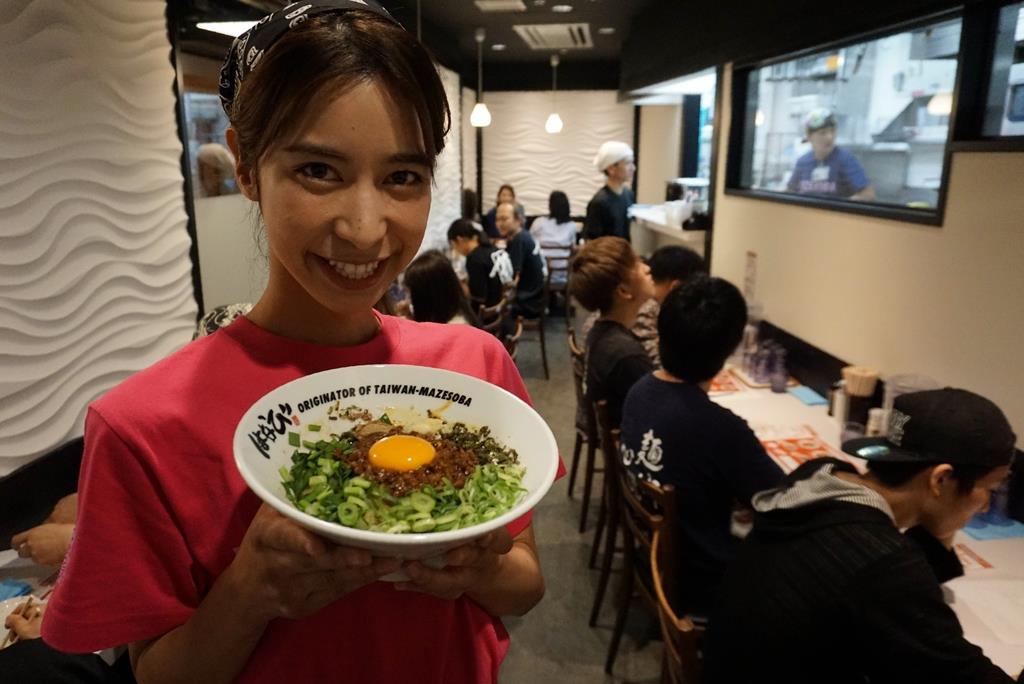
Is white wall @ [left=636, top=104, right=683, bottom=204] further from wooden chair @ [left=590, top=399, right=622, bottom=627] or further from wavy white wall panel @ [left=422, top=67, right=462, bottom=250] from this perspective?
wooden chair @ [left=590, top=399, right=622, bottom=627]

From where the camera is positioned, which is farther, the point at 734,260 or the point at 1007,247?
the point at 734,260

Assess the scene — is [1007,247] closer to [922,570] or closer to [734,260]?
[922,570]

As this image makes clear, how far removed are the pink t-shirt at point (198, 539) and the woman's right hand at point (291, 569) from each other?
0.08 meters

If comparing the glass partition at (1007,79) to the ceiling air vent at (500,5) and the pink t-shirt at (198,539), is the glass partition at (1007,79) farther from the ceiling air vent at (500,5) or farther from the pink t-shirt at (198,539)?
the ceiling air vent at (500,5)

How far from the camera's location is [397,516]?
2.24 ft

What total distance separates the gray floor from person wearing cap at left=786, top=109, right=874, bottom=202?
6.92 ft

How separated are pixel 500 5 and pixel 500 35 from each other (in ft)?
5.93

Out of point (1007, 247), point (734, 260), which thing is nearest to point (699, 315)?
point (1007, 247)

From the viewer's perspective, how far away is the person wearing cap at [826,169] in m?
3.43

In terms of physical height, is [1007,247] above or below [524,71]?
below

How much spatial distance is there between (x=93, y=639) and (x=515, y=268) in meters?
5.65

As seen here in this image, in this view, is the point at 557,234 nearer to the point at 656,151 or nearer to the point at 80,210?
the point at 656,151

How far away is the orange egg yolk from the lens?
2.47 feet

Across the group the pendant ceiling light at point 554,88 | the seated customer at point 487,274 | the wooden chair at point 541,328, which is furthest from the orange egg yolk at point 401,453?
the pendant ceiling light at point 554,88
